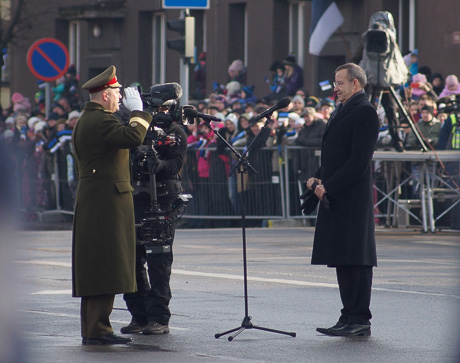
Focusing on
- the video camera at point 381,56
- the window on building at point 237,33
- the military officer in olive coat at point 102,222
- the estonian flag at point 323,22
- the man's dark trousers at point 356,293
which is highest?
the window on building at point 237,33

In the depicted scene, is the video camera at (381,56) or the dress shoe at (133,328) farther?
the video camera at (381,56)

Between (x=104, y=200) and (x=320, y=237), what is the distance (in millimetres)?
1705

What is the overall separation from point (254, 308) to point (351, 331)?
1695mm

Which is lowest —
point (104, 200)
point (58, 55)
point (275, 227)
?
point (275, 227)

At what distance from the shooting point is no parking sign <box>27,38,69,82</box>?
76.8ft

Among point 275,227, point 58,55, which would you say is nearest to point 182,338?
point 275,227

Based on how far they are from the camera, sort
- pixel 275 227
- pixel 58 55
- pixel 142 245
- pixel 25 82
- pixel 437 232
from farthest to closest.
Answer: pixel 25 82, pixel 58 55, pixel 275 227, pixel 437 232, pixel 142 245

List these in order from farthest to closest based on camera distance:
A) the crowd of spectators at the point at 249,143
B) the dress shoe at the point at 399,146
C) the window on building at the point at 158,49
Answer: the window on building at the point at 158,49 → the crowd of spectators at the point at 249,143 → the dress shoe at the point at 399,146

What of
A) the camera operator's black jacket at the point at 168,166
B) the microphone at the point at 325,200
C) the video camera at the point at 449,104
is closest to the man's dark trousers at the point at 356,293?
the microphone at the point at 325,200

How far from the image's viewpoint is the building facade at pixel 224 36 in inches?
1067

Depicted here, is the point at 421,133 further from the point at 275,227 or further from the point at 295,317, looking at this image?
the point at 295,317

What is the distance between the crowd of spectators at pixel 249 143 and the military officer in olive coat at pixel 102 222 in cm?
850

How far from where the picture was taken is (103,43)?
130ft

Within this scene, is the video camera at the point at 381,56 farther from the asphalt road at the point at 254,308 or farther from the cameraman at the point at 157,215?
the cameraman at the point at 157,215
